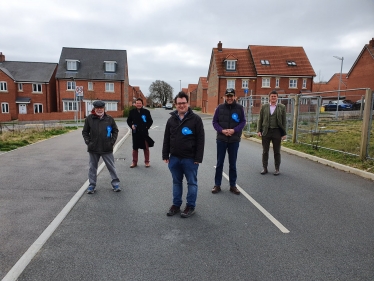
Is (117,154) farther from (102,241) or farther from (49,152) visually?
(102,241)

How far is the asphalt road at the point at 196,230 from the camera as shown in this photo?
10.1 feet

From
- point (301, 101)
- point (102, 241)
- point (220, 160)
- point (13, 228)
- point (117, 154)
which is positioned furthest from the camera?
point (301, 101)

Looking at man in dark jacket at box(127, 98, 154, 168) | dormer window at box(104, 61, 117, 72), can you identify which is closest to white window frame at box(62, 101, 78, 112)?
dormer window at box(104, 61, 117, 72)

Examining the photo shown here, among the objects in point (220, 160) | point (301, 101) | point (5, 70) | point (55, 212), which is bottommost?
point (55, 212)

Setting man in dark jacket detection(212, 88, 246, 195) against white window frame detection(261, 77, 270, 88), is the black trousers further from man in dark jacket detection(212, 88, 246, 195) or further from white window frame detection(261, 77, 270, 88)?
white window frame detection(261, 77, 270, 88)

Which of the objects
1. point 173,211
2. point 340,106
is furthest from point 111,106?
point 173,211

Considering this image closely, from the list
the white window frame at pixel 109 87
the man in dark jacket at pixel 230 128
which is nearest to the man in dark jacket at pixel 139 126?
the man in dark jacket at pixel 230 128

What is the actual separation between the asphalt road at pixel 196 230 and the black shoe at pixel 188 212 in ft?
0.33

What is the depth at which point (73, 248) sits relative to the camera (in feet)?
11.5

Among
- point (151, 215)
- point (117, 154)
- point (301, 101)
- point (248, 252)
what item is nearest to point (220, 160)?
point (151, 215)

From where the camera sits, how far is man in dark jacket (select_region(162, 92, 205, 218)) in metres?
4.50

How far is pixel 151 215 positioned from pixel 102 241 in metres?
1.05

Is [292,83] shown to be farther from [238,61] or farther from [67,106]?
[67,106]

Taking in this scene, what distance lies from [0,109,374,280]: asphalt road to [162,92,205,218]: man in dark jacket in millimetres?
387
